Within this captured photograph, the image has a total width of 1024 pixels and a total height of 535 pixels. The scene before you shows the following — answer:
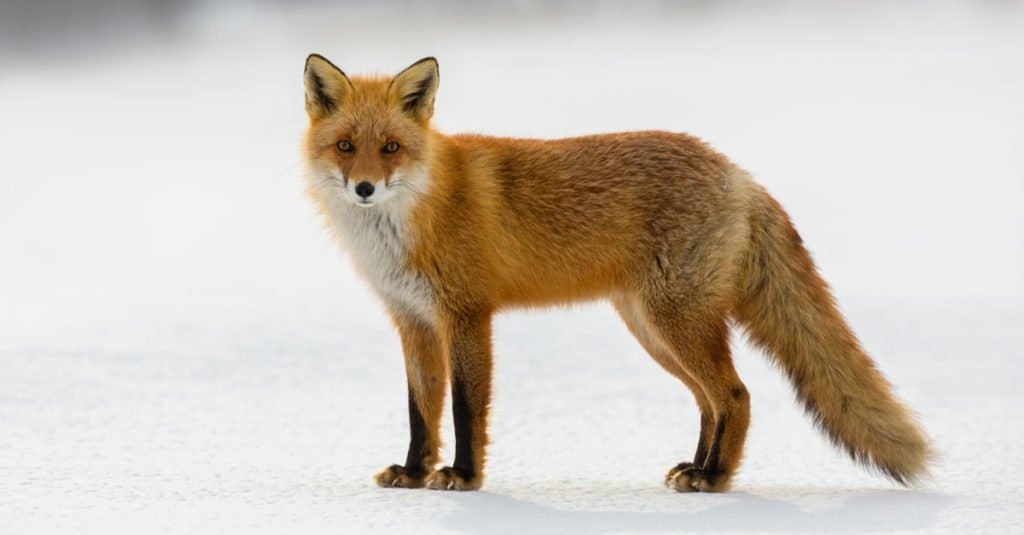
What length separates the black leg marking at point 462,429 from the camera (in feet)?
13.2

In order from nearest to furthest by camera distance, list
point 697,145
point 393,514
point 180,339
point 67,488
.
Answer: point 393,514
point 67,488
point 697,145
point 180,339

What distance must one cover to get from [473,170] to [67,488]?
1.67 meters

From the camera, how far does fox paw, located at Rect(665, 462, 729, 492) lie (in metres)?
4.18

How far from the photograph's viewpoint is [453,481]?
405 cm

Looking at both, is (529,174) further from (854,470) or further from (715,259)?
(854,470)

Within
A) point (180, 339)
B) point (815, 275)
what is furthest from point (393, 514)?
point (180, 339)

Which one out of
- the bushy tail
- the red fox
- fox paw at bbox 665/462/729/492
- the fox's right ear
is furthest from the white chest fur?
the bushy tail

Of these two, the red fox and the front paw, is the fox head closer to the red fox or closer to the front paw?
the red fox

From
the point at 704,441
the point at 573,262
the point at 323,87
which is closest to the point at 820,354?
the point at 704,441

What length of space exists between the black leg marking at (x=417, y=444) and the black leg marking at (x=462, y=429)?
20 cm

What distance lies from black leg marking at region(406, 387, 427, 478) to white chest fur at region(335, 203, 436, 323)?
0.36 m

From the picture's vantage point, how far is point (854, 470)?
183 inches

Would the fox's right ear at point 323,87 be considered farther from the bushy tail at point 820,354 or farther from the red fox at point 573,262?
the bushy tail at point 820,354

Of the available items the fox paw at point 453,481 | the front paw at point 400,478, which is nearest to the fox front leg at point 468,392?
the fox paw at point 453,481
